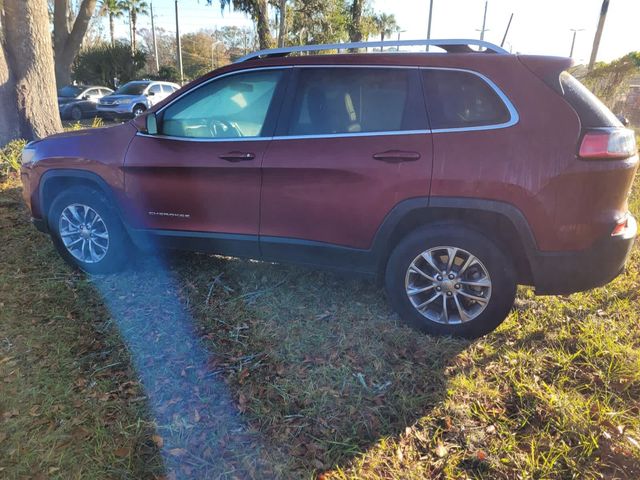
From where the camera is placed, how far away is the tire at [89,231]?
385cm

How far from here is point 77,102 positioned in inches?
743

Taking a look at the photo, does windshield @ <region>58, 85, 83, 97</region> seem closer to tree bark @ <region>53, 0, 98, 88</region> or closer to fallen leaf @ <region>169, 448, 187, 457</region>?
tree bark @ <region>53, 0, 98, 88</region>

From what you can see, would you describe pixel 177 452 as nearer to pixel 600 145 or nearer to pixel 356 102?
pixel 356 102

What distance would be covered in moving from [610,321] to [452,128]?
1905mm

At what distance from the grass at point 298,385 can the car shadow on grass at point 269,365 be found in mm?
11

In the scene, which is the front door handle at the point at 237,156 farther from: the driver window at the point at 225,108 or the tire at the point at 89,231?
the tire at the point at 89,231

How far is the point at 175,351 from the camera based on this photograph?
9.91ft

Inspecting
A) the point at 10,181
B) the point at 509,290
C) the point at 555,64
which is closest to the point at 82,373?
the point at 509,290

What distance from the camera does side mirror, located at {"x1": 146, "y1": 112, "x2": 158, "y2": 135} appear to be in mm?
3518

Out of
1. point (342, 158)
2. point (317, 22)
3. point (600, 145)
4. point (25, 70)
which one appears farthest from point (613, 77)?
point (317, 22)

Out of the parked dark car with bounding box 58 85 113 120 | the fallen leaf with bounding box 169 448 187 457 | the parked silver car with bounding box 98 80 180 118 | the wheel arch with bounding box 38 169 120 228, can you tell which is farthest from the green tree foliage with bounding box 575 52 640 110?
the parked dark car with bounding box 58 85 113 120

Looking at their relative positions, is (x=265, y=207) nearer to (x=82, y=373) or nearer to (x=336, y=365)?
(x=336, y=365)

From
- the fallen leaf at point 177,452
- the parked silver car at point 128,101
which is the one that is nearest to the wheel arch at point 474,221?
the fallen leaf at point 177,452

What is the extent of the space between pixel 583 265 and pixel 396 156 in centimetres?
130
